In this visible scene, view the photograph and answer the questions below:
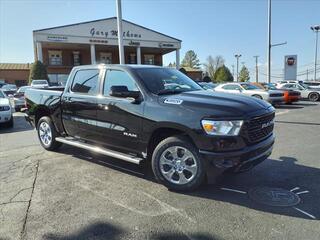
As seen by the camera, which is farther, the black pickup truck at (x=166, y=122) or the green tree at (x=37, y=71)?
the green tree at (x=37, y=71)

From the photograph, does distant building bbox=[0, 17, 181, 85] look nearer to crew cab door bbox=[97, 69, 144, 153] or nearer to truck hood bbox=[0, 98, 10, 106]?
truck hood bbox=[0, 98, 10, 106]

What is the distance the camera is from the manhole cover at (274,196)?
412 cm

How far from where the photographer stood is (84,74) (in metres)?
6.22

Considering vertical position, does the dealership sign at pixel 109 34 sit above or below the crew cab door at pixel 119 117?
above

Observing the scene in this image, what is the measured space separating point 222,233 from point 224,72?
57.8m

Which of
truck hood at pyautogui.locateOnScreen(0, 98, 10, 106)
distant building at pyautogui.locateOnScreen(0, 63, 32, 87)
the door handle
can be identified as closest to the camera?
the door handle

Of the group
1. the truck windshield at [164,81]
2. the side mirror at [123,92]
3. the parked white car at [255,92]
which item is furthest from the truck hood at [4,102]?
the parked white car at [255,92]

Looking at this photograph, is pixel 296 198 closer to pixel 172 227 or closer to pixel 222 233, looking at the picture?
pixel 222 233

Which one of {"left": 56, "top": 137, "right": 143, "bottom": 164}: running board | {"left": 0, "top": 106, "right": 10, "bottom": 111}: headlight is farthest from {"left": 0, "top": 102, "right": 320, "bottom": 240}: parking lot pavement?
{"left": 0, "top": 106, "right": 10, "bottom": 111}: headlight

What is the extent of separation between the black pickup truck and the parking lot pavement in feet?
1.41

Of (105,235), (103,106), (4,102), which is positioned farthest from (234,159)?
(4,102)

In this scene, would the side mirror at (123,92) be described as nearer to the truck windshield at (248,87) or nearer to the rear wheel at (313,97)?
the truck windshield at (248,87)

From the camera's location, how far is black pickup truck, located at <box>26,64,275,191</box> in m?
4.16

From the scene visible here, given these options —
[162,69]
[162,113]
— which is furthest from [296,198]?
[162,69]
